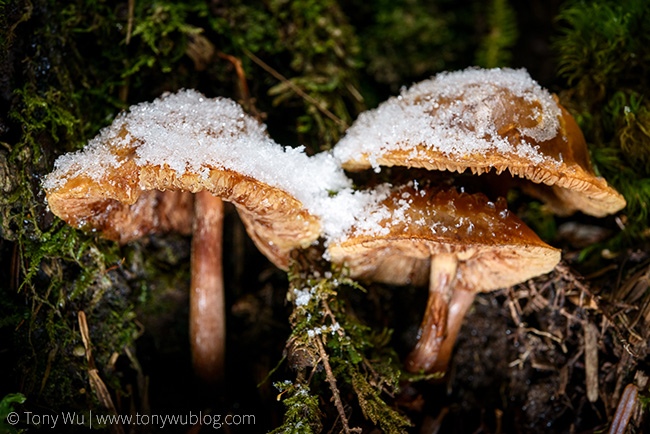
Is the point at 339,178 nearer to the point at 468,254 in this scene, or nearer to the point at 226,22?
the point at 468,254

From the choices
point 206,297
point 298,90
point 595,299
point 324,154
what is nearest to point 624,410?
point 595,299

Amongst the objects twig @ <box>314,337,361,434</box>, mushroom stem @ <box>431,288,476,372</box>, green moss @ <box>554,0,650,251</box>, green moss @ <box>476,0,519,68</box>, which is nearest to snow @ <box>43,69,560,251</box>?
twig @ <box>314,337,361,434</box>

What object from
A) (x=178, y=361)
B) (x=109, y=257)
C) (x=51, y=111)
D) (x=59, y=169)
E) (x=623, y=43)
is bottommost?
(x=178, y=361)

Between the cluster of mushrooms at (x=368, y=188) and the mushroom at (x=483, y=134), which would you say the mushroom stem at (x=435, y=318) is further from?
the mushroom at (x=483, y=134)

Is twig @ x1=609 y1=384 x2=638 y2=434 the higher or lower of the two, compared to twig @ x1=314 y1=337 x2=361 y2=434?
lower

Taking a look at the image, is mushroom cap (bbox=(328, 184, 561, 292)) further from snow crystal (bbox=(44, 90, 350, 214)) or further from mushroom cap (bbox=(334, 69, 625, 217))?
snow crystal (bbox=(44, 90, 350, 214))

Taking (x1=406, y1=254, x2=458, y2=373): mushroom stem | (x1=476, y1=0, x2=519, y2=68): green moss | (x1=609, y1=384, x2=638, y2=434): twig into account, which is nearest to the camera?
(x1=609, y1=384, x2=638, y2=434): twig

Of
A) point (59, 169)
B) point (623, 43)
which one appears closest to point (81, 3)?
point (59, 169)
